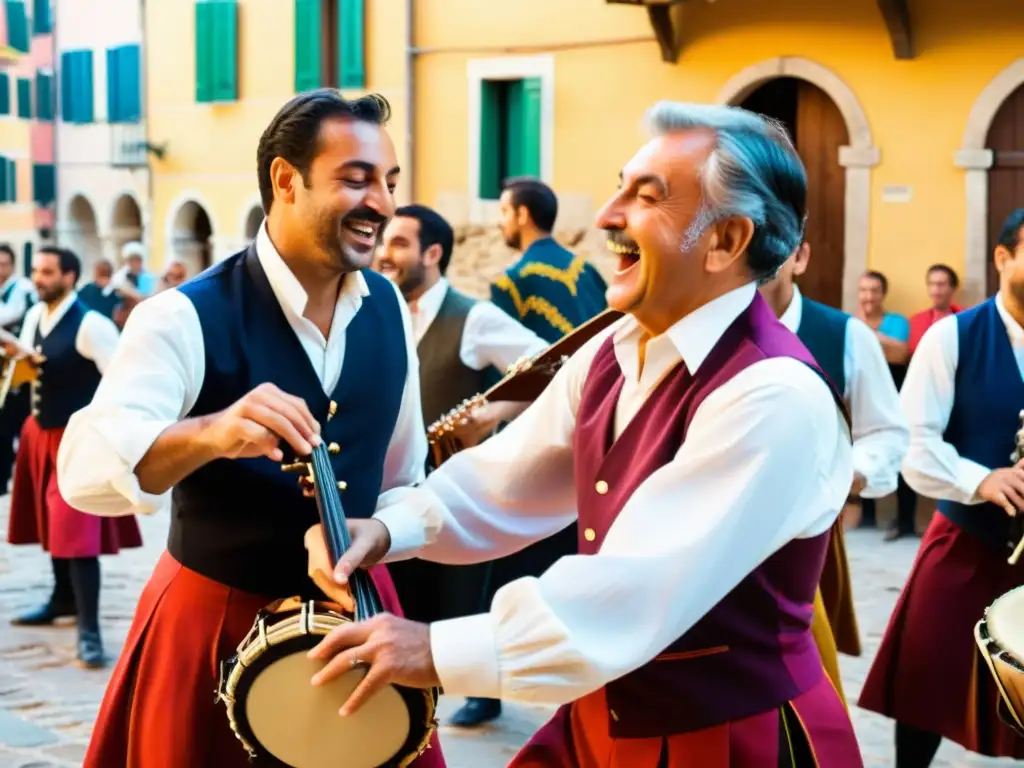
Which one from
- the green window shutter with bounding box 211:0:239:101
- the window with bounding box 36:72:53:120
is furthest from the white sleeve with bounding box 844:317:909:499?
the window with bounding box 36:72:53:120

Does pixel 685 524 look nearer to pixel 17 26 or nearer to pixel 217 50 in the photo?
pixel 217 50

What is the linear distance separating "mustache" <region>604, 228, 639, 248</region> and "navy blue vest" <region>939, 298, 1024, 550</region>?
7.64ft

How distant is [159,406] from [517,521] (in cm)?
67

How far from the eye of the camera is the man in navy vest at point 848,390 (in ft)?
15.0

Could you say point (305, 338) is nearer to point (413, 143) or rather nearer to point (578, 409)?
point (578, 409)

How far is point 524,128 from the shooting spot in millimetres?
16219

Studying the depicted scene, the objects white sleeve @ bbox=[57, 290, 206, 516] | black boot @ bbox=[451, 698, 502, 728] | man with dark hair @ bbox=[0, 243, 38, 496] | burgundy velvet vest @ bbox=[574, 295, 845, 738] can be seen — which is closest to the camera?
burgundy velvet vest @ bbox=[574, 295, 845, 738]

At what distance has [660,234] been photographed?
8.04 feet

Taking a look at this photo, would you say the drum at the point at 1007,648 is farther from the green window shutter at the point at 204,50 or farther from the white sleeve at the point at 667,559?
the green window shutter at the point at 204,50

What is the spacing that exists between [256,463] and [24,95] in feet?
88.7

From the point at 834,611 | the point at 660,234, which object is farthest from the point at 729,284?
the point at 834,611

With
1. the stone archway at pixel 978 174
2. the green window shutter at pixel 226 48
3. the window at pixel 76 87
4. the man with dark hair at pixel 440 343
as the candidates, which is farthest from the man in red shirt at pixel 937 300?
the window at pixel 76 87

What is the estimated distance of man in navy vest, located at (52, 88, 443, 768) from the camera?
292 cm

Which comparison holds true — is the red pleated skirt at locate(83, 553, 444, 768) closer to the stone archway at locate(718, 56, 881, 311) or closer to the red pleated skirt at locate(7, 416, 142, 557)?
the red pleated skirt at locate(7, 416, 142, 557)
